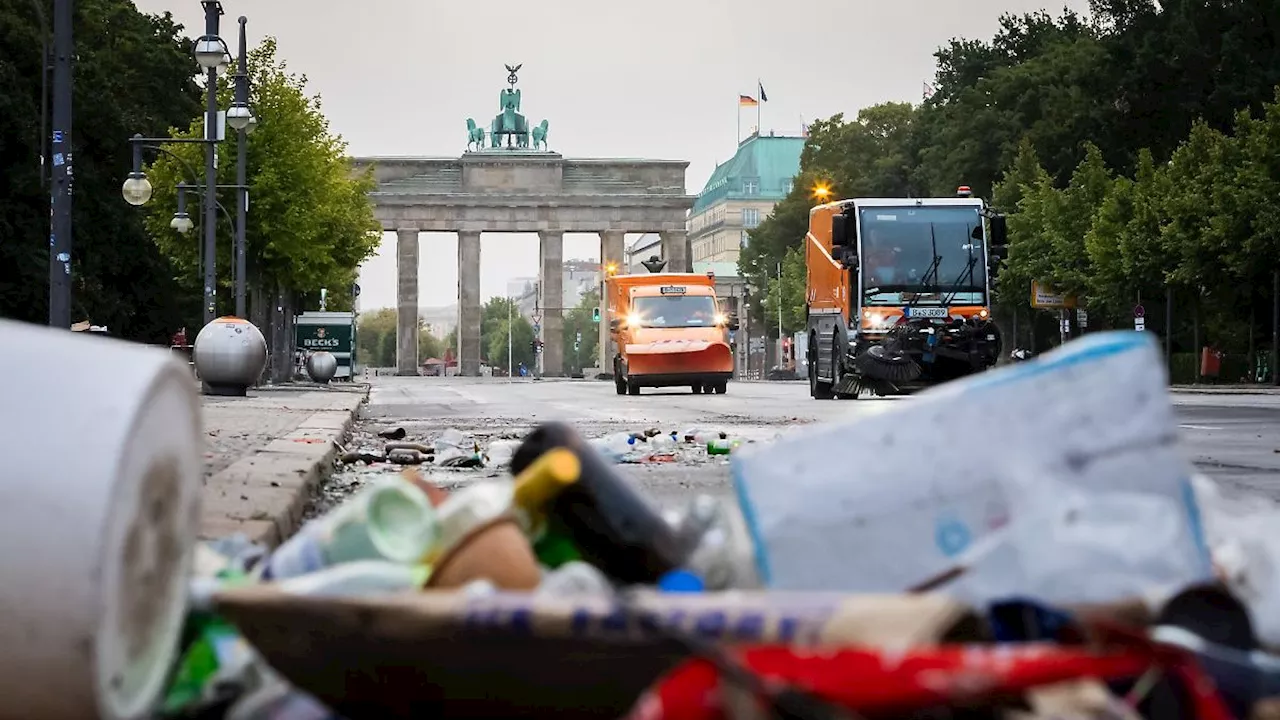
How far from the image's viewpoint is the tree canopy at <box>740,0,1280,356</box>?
5322 centimetres

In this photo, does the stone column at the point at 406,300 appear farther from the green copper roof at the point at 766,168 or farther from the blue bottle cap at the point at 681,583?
the blue bottle cap at the point at 681,583

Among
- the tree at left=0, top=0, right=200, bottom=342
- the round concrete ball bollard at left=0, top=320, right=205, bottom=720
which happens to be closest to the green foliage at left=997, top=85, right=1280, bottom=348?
the tree at left=0, top=0, right=200, bottom=342

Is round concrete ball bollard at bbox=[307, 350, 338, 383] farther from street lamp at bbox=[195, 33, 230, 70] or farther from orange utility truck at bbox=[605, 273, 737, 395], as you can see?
street lamp at bbox=[195, 33, 230, 70]

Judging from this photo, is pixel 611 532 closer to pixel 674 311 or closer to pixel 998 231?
pixel 998 231

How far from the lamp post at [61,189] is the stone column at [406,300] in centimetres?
10628

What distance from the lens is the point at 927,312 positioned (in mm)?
29938

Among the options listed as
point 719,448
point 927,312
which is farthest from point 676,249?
point 719,448

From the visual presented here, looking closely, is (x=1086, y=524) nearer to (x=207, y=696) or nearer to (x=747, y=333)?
(x=207, y=696)

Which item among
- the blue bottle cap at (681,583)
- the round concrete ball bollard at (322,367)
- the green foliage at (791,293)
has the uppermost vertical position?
the green foliage at (791,293)

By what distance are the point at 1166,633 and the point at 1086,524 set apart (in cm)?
22

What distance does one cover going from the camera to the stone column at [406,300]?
420 feet

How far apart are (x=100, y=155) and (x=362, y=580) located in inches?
2199

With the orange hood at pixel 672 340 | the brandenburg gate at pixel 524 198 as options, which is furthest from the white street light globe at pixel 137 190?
the brandenburg gate at pixel 524 198

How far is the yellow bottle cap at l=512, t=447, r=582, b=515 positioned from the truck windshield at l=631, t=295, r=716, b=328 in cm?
3862
